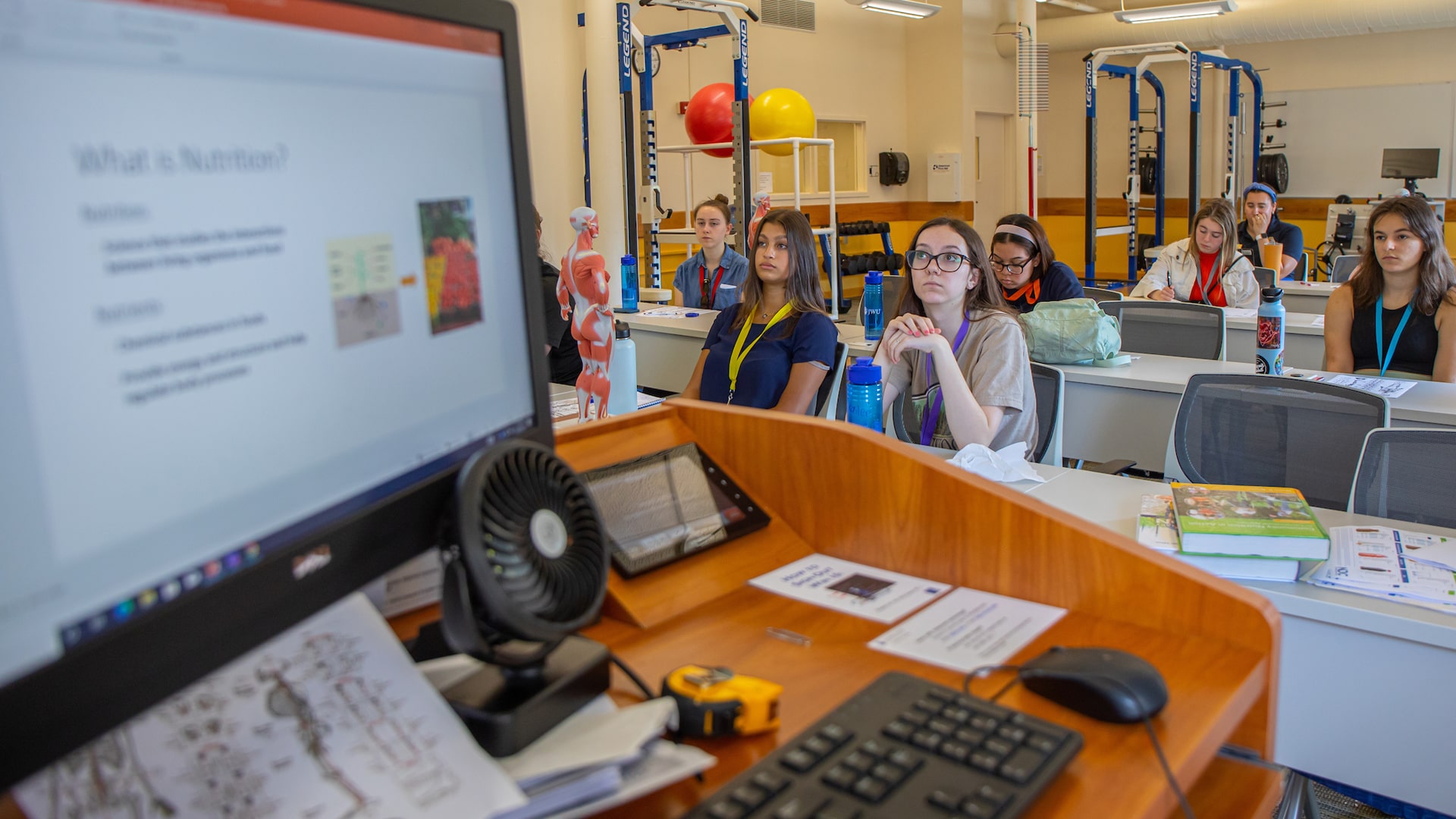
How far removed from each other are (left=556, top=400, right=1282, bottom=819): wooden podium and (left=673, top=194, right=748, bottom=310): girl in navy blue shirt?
4674 millimetres

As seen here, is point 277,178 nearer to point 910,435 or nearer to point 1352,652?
point 1352,652

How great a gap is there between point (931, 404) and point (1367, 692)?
52.4 inches

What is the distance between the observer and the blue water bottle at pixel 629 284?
5.98 m

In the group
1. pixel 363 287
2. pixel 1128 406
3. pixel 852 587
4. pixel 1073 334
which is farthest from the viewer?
pixel 1073 334

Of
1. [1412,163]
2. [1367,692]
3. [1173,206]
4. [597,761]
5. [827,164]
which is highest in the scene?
[827,164]

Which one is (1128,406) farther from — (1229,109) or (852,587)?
(1229,109)

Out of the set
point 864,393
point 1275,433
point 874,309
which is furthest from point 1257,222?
point 864,393

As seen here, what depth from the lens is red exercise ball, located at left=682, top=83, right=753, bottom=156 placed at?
24.4 ft

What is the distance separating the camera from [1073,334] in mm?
3727

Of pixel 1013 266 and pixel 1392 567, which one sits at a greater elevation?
pixel 1013 266

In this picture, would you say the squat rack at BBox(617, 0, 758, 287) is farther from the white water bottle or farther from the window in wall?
the white water bottle

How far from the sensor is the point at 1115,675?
31.8 inches

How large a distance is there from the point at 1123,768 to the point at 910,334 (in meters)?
1.93

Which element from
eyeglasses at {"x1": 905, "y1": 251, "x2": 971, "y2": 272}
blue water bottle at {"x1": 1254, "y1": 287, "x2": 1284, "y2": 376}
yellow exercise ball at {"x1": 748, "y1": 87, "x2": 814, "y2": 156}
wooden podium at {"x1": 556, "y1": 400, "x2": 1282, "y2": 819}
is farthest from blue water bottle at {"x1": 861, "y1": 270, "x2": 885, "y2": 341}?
wooden podium at {"x1": 556, "y1": 400, "x2": 1282, "y2": 819}
